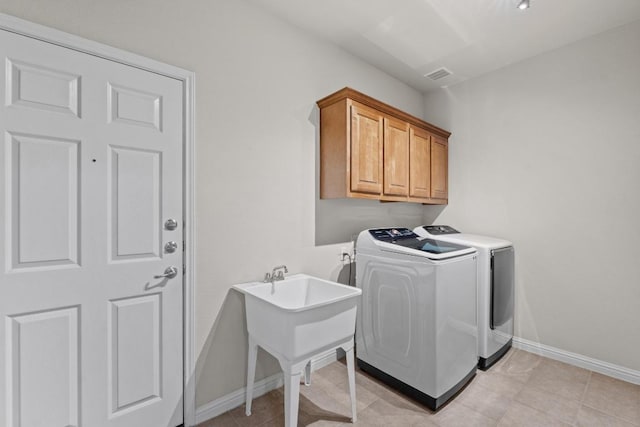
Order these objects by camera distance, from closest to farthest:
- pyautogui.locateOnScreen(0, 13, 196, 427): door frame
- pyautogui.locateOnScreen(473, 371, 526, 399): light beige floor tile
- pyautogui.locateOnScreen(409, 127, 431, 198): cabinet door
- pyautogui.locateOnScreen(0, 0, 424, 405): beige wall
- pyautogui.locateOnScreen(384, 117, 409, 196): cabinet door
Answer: pyautogui.locateOnScreen(0, 0, 424, 405): beige wall < pyautogui.locateOnScreen(0, 13, 196, 427): door frame < pyautogui.locateOnScreen(473, 371, 526, 399): light beige floor tile < pyautogui.locateOnScreen(384, 117, 409, 196): cabinet door < pyautogui.locateOnScreen(409, 127, 431, 198): cabinet door

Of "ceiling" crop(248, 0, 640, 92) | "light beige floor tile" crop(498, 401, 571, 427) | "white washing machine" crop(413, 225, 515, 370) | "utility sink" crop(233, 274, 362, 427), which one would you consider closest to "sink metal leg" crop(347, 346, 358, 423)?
"utility sink" crop(233, 274, 362, 427)

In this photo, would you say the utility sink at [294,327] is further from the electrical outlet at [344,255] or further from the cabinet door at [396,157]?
the cabinet door at [396,157]

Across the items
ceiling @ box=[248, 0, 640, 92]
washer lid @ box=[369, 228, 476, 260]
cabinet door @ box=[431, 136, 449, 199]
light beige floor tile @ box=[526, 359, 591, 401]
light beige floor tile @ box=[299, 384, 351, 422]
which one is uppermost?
ceiling @ box=[248, 0, 640, 92]

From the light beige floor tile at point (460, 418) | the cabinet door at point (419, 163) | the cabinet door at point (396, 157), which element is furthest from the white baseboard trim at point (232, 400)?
the cabinet door at point (419, 163)

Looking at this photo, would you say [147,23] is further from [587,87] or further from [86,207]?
[587,87]

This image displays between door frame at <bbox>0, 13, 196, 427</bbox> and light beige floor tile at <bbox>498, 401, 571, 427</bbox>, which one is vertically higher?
door frame at <bbox>0, 13, 196, 427</bbox>

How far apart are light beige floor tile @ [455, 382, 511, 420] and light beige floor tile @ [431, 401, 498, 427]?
0.05m

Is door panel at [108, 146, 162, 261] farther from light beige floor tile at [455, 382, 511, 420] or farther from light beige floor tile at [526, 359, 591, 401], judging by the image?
light beige floor tile at [526, 359, 591, 401]

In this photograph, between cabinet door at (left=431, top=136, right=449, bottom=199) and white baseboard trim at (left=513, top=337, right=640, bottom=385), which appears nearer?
white baseboard trim at (left=513, top=337, right=640, bottom=385)

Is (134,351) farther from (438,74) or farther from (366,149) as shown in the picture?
(438,74)

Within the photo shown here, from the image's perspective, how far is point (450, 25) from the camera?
2279 mm

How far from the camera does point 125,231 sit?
1.56m

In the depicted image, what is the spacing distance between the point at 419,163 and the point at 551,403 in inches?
82.3

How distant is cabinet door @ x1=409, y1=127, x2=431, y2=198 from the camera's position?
2826mm
